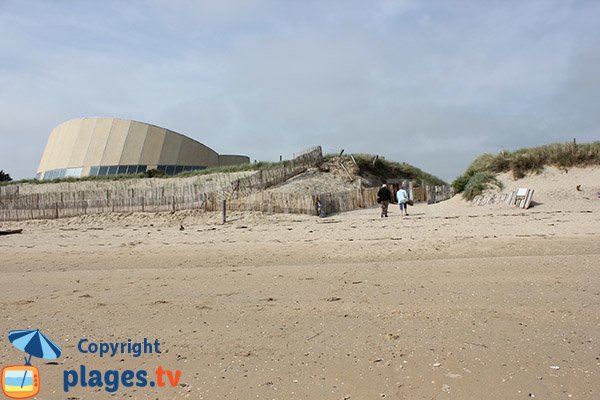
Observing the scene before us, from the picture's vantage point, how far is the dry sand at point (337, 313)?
11.4ft

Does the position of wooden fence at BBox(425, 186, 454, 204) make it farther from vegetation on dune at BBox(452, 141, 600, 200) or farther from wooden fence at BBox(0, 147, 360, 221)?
vegetation on dune at BBox(452, 141, 600, 200)

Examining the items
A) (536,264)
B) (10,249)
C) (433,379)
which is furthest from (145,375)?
(10,249)

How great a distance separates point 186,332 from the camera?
182 inches

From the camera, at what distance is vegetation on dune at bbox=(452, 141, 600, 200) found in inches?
695

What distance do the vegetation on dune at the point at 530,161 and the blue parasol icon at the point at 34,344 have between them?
1601 centimetres

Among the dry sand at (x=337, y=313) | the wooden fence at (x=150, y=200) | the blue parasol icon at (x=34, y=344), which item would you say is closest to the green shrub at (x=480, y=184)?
the wooden fence at (x=150, y=200)

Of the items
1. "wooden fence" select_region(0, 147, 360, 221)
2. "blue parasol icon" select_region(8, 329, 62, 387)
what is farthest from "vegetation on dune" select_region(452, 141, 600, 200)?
"blue parasol icon" select_region(8, 329, 62, 387)

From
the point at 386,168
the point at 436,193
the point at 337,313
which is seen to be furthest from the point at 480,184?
A: the point at 337,313

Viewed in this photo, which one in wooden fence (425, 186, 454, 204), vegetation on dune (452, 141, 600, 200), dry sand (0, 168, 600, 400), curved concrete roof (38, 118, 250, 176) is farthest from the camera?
curved concrete roof (38, 118, 250, 176)

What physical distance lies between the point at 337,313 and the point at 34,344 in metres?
2.94

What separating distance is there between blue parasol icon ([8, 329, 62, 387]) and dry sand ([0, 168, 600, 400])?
100mm

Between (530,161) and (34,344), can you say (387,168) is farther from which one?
(34,344)

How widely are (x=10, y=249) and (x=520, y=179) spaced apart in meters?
16.7

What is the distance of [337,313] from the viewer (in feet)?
16.5
